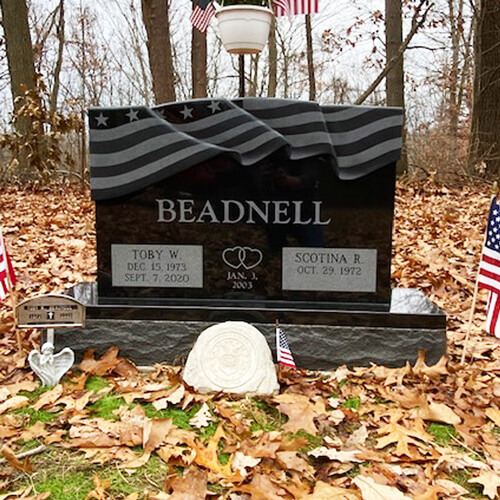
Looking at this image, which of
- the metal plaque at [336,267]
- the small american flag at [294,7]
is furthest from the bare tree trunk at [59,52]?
the metal plaque at [336,267]

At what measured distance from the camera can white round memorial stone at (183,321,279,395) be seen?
3631 mm

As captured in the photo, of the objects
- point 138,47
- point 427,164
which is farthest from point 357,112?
point 138,47

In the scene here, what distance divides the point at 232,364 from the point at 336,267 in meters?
1.10

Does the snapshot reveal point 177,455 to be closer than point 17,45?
Yes

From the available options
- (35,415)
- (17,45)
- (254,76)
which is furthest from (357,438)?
(254,76)

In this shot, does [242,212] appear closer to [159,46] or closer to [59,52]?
[159,46]

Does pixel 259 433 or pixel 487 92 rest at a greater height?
pixel 487 92

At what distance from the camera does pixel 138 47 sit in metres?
22.7

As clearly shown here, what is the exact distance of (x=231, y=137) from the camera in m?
4.24

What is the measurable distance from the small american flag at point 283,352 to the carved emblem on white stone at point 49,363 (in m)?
1.31

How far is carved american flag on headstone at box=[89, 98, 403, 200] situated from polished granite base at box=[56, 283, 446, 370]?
3.02ft

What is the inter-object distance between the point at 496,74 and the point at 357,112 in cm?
929

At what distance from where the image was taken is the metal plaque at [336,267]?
14.1 feet

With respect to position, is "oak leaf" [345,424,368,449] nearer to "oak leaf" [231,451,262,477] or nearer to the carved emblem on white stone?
"oak leaf" [231,451,262,477]
